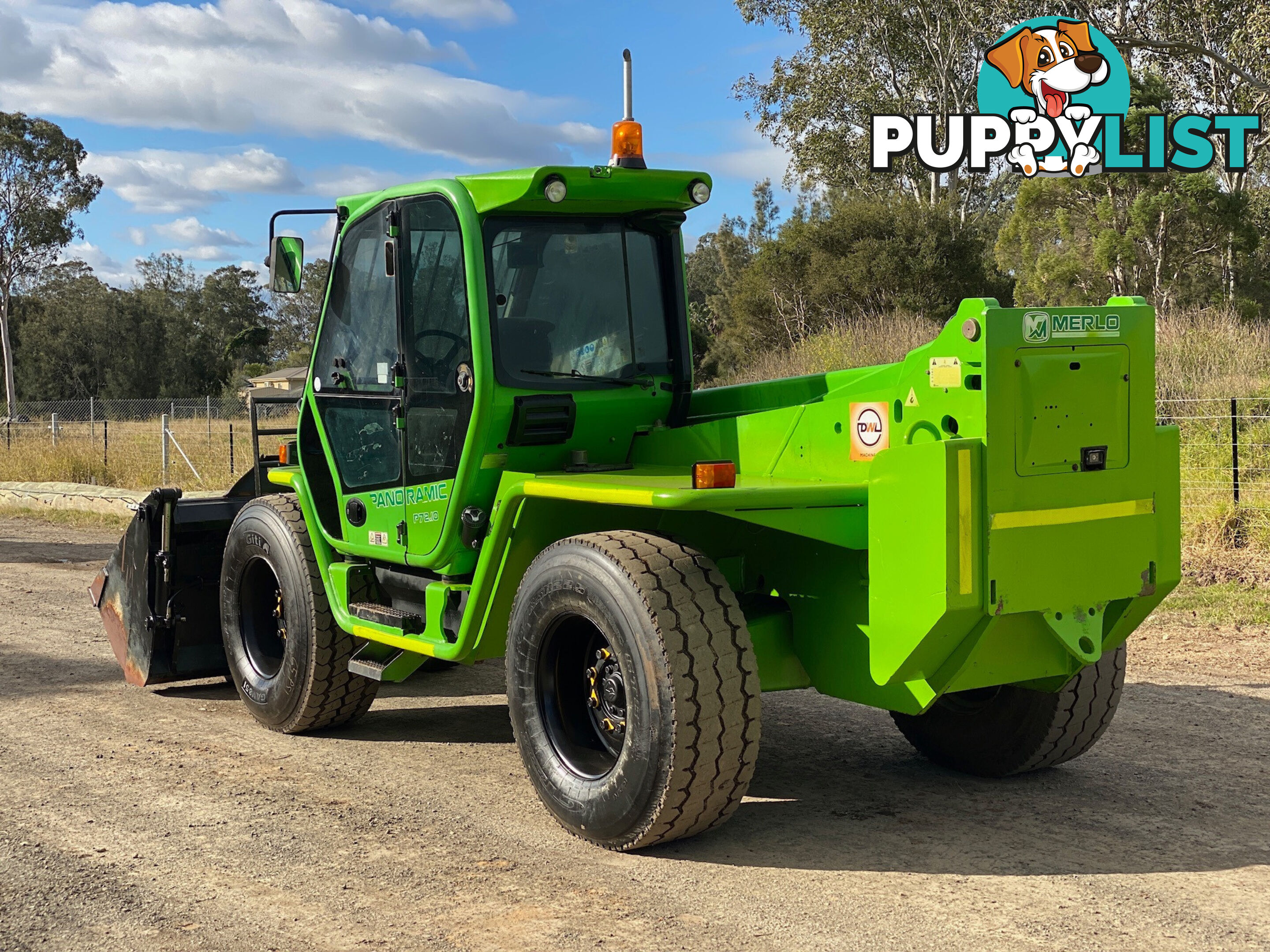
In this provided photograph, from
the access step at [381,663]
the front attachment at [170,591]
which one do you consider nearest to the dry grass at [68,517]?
the front attachment at [170,591]

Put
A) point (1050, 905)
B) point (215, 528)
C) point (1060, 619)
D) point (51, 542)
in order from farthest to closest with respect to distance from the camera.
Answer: point (51, 542), point (215, 528), point (1060, 619), point (1050, 905)

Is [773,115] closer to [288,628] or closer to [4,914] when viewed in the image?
[288,628]

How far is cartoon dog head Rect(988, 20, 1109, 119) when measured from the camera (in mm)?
24234

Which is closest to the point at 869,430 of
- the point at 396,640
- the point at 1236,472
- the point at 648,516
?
the point at 648,516

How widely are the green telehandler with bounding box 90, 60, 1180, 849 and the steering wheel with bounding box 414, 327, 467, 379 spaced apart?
0.7 inches

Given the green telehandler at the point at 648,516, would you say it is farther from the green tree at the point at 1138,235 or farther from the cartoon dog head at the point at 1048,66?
the green tree at the point at 1138,235

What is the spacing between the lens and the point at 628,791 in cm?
423

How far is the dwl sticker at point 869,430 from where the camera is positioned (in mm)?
4395

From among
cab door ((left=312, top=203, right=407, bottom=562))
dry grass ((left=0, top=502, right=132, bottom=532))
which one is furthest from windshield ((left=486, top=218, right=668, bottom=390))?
dry grass ((left=0, top=502, right=132, bottom=532))

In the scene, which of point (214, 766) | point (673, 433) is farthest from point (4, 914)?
point (673, 433)

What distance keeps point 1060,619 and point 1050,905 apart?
2.99 feet

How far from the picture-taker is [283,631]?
6238 millimetres

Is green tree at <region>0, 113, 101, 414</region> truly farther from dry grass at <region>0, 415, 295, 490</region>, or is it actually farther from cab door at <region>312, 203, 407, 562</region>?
cab door at <region>312, 203, 407, 562</region>

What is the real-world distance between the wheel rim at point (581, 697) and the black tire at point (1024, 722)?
160cm
